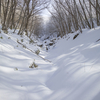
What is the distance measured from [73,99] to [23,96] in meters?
0.79

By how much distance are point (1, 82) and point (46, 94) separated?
0.84m

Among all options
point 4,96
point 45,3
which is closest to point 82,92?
point 4,96

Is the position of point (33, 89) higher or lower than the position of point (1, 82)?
lower

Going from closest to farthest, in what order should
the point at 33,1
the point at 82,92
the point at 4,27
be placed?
the point at 82,92 → the point at 4,27 → the point at 33,1

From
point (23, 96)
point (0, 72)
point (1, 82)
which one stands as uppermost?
point (0, 72)

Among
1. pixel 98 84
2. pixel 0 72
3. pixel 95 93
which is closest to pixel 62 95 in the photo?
pixel 95 93

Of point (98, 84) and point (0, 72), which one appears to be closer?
point (98, 84)

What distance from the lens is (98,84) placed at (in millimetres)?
1179

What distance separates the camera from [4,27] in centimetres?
595

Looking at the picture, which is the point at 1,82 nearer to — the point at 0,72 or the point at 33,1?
the point at 0,72

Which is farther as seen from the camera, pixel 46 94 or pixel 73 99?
pixel 46 94

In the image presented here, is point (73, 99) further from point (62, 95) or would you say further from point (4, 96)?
point (4, 96)

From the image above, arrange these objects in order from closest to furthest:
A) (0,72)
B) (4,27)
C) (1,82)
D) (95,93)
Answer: (95,93) < (1,82) < (0,72) < (4,27)

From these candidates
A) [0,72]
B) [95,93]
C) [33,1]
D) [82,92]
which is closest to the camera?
[95,93]
